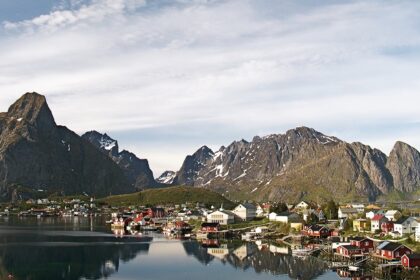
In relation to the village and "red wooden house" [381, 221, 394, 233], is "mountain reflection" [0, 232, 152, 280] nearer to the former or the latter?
the village

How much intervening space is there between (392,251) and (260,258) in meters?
18.5

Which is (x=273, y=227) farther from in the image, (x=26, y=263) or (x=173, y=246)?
(x=26, y=263)

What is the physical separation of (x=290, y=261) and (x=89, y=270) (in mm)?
25857

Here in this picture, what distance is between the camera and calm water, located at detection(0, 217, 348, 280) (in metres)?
62.0

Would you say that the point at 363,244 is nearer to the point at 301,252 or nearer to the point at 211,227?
the point at 301,252

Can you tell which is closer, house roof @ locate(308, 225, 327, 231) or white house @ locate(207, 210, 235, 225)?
house roof @ locate(308, 225, 327, 231)

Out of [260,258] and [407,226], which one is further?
[407,226]

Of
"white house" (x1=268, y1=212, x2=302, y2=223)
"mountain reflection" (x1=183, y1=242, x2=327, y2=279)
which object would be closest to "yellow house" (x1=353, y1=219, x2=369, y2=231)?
"white house" (x1=268, y1=212, x2=302, y2=223)

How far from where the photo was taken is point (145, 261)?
72.2 m

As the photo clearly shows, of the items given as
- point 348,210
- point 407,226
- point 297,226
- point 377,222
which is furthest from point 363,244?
point 348,210

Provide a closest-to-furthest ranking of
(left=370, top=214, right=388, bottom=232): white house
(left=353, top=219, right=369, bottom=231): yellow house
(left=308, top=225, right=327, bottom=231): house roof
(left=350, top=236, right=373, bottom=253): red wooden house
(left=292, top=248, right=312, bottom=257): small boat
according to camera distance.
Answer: (left=350, top=236, right=373, bottom=253): red wooden house, (left=292, top=248, right=312, bottom=257): small boat, (left=370, top=214, right=388, bottom=232): white house, (left=353, top=219, right=369, bottom=231): yellow house, (left=308, top=225, right=327, bottom=231): house roof

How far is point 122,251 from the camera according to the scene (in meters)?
82.5

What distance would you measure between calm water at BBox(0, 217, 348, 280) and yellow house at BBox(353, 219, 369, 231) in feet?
54.4

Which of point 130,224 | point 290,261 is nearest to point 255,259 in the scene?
point 290,261
